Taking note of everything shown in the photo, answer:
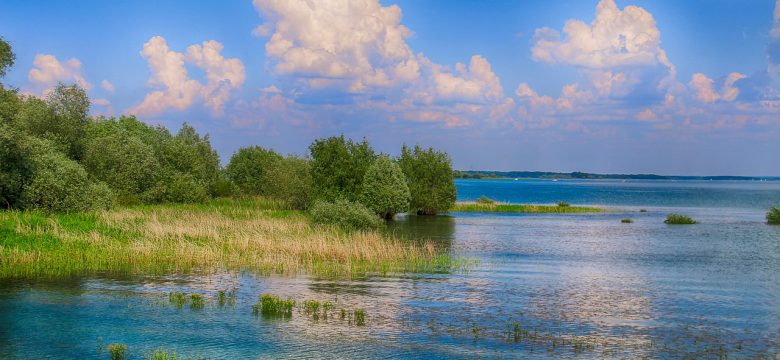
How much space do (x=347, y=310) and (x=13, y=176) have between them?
133ft

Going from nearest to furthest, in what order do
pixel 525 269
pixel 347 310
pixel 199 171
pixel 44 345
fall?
pixel 44 345, pixel 347 310, pixel 525 269, pixel 199 171

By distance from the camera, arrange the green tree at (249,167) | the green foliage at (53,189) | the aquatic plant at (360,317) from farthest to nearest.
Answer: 1. the green tree at (249,167)
2. the green foliage at (53,189)
3. the aquatic plant at (360,317)

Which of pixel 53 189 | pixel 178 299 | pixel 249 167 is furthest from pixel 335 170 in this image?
pixel 178 299

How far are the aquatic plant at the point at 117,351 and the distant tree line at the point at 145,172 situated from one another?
3909 centimetres

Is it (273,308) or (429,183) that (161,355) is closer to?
(273,308)

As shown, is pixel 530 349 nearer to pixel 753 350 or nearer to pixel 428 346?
→ pixel 428 346

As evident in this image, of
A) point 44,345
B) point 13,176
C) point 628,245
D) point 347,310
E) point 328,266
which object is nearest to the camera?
point 44,345

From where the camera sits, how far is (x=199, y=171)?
332ft

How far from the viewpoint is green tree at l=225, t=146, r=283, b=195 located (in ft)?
410

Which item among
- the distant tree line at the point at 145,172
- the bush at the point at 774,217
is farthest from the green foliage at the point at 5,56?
the bush at the point at 774,217

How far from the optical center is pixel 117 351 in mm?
22406

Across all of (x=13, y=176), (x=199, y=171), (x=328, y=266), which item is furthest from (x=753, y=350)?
(x=199, y=171)

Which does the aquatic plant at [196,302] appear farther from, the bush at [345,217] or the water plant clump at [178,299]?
the bush at [345,217]

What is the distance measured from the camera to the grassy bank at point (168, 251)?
133 ft
